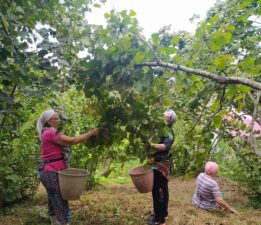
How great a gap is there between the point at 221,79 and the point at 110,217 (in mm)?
3206

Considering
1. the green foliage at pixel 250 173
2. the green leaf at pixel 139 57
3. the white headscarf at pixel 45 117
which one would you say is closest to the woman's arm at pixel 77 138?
the white headscarf at pixel 45 117

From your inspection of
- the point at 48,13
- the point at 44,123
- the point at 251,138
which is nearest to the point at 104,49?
the point at 48,13

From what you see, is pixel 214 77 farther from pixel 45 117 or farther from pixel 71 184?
pixel 45 117

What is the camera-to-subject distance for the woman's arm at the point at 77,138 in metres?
2.89

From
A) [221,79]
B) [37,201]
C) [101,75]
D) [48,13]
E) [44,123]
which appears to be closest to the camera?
[221,79]

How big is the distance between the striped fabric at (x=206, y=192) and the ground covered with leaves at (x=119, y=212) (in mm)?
128

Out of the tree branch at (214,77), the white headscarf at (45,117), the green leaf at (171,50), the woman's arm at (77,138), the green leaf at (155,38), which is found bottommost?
the woman's arm at (77,138)

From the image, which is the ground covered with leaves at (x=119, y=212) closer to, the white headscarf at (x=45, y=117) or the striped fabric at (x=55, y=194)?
the striped fabric at (x=55, y=194)

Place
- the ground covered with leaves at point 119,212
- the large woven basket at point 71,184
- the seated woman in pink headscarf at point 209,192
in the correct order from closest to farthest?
the large woven basket at point 71,184, the ground covered with leaves at point 119,212, the seated woman in pink headscarf at point 209,192

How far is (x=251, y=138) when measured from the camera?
5.79 m

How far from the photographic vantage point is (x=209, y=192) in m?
5.05

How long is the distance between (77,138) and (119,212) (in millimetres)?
1945

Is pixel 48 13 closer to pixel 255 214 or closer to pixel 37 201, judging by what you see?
pixel 37 201

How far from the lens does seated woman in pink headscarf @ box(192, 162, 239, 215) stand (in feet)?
A: 16.4
